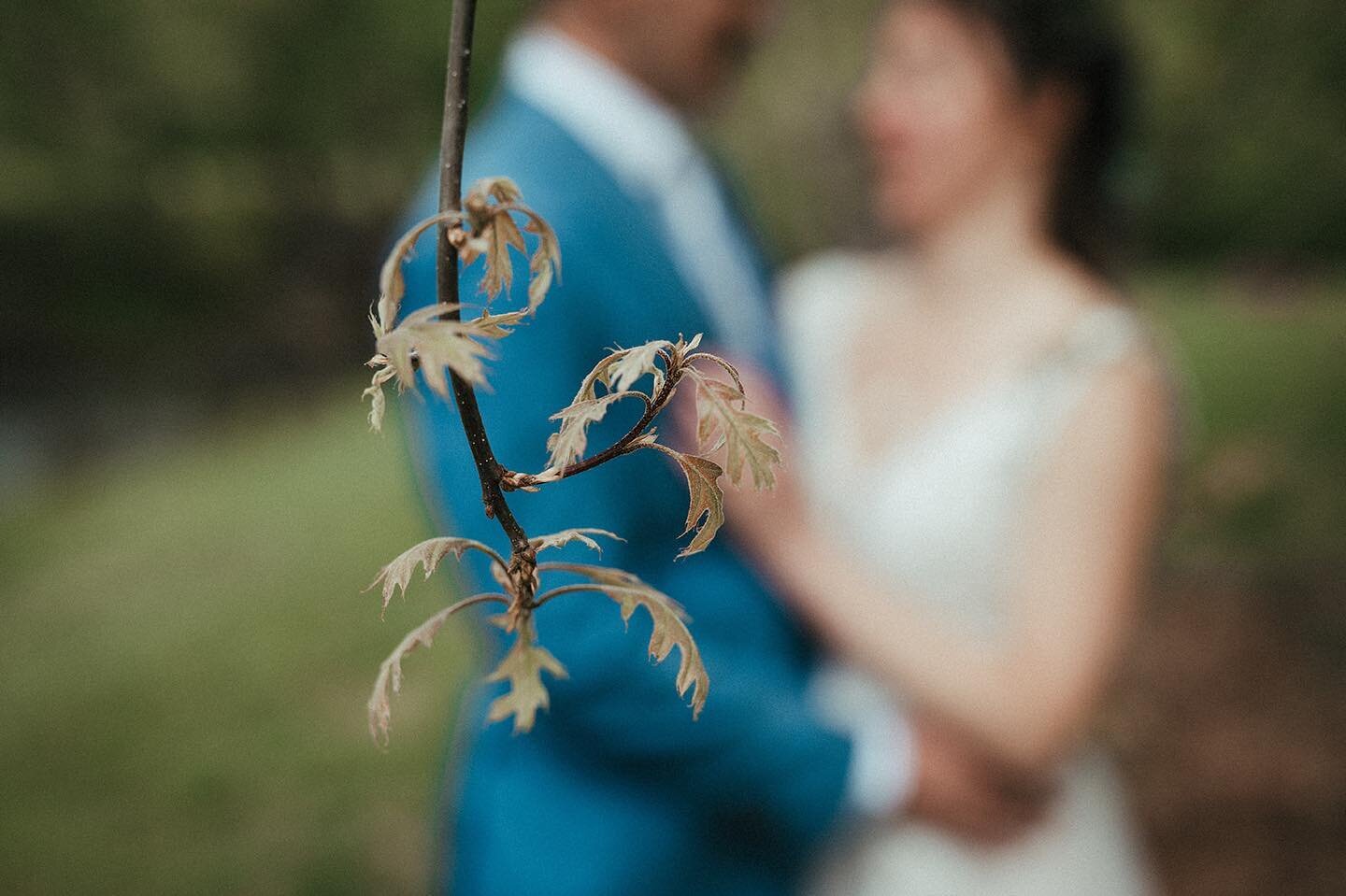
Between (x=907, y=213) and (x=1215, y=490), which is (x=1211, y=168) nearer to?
(x=1215, y=490)

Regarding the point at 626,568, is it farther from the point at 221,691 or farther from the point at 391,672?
the point at 221,691

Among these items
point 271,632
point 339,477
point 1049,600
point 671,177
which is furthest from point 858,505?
point 339,477

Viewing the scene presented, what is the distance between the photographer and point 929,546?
1.92 metres

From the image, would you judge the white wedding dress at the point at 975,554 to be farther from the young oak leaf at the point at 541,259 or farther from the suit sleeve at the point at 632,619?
the young oak leaf at the point at 541,259

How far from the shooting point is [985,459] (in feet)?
6.13

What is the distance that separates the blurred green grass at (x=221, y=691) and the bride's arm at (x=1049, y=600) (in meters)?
2.51

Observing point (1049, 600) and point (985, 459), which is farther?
point (985, 459)

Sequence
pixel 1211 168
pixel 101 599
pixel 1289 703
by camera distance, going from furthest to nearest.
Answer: pixel 101 599
pixel 1211 168
pixel 1289 703

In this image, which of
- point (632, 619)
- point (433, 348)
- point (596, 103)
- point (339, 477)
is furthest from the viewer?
point (339, 477)

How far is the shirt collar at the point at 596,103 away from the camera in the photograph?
1.53 m

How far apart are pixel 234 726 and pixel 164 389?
6.74m

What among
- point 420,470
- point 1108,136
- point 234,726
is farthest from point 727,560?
point 234,726

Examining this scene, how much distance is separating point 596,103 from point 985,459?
95 centimetres

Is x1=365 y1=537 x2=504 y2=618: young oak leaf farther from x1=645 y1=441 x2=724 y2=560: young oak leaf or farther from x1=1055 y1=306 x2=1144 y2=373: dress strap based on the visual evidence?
x1=1055 y1=306 x2=1144 y2=373: dress strap
